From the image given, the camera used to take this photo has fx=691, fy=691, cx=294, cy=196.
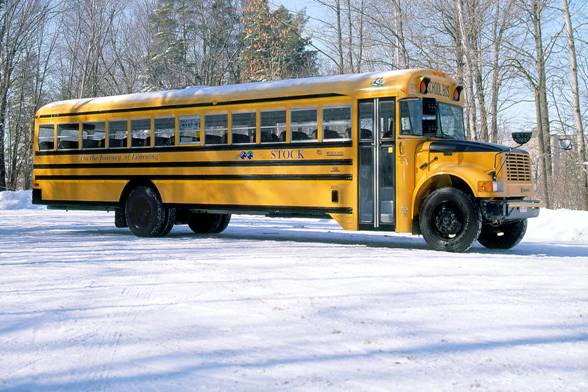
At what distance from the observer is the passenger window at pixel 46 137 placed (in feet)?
45.4

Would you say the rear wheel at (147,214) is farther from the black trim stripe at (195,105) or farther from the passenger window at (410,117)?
the passenger window at (410,117)

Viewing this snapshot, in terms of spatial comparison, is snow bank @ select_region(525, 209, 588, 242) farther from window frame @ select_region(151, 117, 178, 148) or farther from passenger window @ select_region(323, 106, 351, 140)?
window frame @ select_region(151, 117, 178, 148)

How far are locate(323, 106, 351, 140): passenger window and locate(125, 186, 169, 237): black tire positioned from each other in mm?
3600

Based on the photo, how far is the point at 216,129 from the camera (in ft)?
38.6

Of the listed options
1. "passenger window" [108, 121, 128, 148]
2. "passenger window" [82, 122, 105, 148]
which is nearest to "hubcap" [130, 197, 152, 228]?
"passenger window" [108, 121, 128, 148]

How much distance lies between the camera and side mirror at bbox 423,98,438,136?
32.5 feet

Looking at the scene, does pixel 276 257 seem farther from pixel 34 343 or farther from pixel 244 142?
pixel 34 343

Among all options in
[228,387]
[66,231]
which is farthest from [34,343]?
[66,231]

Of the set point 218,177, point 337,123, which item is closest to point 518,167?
point 337,123

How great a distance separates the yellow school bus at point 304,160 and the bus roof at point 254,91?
0.07 ft

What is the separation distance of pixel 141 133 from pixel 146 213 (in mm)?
1481

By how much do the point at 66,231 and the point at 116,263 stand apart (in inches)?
235

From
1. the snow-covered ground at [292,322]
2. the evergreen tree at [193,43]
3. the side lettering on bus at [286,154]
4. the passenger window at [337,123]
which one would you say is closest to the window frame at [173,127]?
the side lettering on bus at [286,154]

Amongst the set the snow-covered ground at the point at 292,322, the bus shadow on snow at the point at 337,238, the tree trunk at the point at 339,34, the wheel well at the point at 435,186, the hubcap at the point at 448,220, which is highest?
the tree trunk at the point at 339,34
